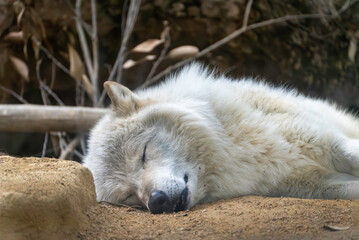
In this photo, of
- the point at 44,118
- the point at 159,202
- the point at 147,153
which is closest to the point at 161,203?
the point at 159,202

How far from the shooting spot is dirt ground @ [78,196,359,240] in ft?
5.49

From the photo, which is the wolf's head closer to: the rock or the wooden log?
the rock

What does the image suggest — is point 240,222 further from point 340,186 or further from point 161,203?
point 340,186

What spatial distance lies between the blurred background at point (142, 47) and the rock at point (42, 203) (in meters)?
3.57

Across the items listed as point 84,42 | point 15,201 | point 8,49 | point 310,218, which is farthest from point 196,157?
point 8,49

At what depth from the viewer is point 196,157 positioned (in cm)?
270

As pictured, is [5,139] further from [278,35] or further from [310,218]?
[310,218]

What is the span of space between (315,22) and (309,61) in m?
0.77

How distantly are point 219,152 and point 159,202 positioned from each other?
0.66 metres

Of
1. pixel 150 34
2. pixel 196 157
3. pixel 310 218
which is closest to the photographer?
pixel 310 218

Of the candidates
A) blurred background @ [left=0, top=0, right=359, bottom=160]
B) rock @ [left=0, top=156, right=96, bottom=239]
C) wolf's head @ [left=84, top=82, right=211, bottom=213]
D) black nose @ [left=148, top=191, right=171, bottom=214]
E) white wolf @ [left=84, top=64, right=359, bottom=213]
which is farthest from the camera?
blurred background @ [left=0, top=0, right=359, bottom=160]

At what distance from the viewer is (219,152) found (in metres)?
2.75

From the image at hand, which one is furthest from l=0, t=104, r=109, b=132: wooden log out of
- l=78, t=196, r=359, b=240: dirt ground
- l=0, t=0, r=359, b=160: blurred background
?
l=78, t=196, r=359, b=240: dirt ground

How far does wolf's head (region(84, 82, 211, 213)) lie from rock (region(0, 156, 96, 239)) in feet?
1.79
